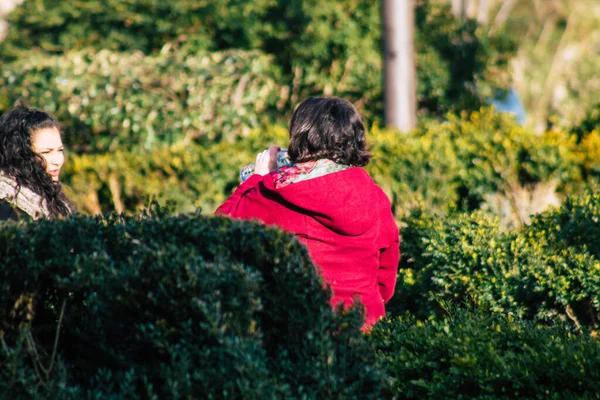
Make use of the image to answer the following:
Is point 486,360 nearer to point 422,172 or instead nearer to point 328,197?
point 328,197

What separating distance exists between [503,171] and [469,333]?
3.48 metres

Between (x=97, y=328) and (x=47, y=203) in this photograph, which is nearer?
(x=97, y=328)

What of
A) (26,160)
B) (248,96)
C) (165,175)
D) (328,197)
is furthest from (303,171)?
(248,96)

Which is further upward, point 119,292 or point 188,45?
point 188,45

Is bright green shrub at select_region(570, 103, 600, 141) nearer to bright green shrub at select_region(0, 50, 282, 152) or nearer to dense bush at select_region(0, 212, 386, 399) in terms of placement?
bright green shrub at select_region(0, 50, 282, 152)

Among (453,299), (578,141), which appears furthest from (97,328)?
(578,141)

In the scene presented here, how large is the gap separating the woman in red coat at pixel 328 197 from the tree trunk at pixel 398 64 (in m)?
5.39

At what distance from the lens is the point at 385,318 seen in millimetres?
3596

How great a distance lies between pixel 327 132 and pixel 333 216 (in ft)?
1.19

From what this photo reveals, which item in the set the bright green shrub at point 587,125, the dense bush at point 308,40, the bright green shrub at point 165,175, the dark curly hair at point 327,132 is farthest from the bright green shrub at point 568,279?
the dense bush at point 308,40

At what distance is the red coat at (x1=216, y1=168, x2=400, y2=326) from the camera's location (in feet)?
10.7

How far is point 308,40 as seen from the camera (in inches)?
385

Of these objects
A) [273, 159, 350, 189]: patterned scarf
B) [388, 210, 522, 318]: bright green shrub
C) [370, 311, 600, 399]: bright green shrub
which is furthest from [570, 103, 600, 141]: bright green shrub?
[273, 159, 350, 189]: patterned scarf

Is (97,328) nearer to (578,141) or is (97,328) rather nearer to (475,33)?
(578,141)
